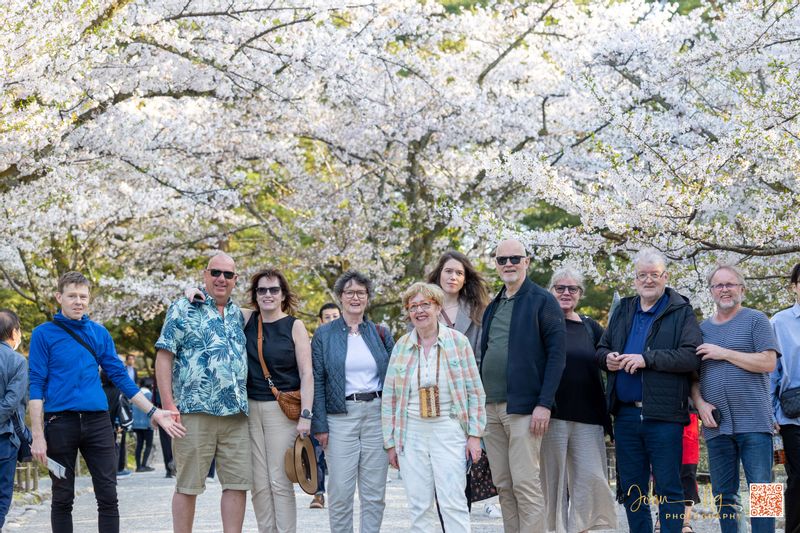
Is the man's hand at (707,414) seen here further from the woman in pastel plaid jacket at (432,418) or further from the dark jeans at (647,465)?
the woman in pastel plaid jacket at (432,418)

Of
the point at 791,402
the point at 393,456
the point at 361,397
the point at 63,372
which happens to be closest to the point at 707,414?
the point at 791,402

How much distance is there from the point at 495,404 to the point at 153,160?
24.6ft

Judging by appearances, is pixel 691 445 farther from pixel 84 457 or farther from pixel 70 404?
pixel 70 404

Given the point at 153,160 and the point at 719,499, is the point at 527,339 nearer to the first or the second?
the point at 719,499

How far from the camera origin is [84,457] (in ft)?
20.5

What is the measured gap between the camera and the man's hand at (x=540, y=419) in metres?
6.07

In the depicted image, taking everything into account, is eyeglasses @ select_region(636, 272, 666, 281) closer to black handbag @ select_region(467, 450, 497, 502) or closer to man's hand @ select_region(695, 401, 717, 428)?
man's hand @ select_region(695, 401, 717, 428)

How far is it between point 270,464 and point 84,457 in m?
1.18

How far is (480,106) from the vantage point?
51.6ft

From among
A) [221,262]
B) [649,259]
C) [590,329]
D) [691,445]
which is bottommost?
[691,445]

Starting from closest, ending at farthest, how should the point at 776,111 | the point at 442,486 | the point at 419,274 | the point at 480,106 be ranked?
the point at 442,486
the point at 776,111
the point at 480,106
the point at 419,274

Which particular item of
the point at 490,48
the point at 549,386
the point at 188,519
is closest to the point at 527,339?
the point at 549,386

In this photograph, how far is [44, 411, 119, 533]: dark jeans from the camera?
243 inches

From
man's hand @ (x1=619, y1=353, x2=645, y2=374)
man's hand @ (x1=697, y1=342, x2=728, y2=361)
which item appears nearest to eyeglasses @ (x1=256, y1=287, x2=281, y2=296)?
man's hand @ (x1=619, y1=353, x2=645, y2=374)
